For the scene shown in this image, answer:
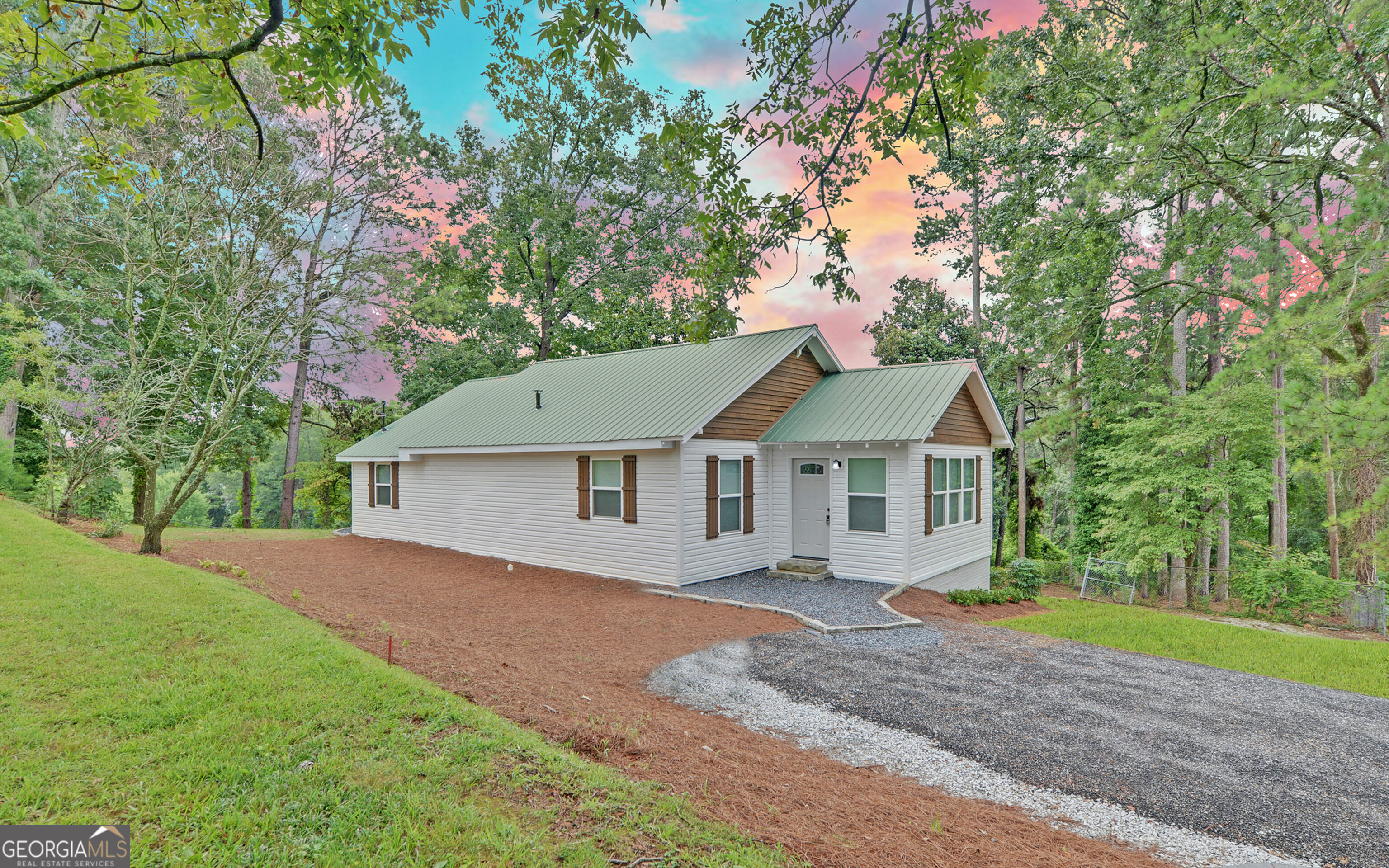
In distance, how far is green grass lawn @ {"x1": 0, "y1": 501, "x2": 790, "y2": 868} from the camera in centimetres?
306

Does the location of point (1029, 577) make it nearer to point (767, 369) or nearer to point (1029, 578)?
point (1029, 578)

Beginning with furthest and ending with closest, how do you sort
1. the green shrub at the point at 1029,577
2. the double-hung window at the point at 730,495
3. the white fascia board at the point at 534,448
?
the green shrub at the point at 1029,577 → the double-hung window at the point at 730,495 → the white fascia board at the point at 534,448

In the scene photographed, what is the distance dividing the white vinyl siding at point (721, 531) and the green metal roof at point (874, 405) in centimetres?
88

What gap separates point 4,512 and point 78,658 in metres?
9.78

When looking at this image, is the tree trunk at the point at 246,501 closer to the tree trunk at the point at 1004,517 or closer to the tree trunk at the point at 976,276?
the tree trunk at the point at 1004,517

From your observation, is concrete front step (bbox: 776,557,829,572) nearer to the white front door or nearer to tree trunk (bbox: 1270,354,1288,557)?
the white front door

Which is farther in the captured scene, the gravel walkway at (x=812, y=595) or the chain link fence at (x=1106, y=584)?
the chain link fence at (x=1106, y=584)

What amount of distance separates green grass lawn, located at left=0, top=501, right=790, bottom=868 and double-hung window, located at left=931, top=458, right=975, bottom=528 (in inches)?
427

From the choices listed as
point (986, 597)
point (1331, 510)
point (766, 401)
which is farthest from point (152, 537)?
point (1331, 510)

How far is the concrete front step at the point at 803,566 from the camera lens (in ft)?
41.5


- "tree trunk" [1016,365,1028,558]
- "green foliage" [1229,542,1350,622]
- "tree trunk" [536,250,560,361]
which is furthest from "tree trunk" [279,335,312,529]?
"green foliage" [1229,542,1350,622]

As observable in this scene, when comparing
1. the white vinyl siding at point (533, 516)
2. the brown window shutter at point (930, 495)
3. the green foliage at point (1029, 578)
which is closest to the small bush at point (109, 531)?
the white vinyl siding at point (533, 516)

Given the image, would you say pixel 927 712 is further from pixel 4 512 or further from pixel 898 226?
pixel 898 226

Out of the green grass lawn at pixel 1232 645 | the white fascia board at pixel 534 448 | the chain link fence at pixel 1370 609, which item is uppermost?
the white fascia board at pixel 534 448
